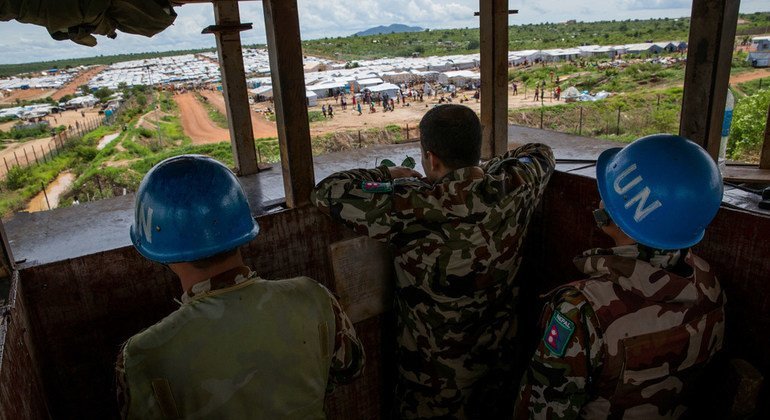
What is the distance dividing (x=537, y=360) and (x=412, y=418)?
47.7 inches

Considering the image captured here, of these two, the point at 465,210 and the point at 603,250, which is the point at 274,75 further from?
the point at 603,250

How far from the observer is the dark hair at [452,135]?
233 cm

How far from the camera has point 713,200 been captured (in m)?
1.72

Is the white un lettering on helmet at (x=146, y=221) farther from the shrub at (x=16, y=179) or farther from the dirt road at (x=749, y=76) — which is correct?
the dirt road at (x=749, y=76)

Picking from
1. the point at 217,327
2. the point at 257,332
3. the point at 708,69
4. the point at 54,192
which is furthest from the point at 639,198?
the point at 54,192

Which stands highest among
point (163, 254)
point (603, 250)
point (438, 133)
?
point (438, 133)

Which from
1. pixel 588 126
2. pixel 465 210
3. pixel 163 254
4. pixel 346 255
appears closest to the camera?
pixel 163 254

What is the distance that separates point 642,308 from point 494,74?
2.32m

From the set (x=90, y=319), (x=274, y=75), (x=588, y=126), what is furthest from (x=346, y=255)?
(x=588, y=126)

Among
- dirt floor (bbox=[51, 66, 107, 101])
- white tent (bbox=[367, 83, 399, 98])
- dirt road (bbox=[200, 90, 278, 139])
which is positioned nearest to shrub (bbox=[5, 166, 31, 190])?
dirt road (bbox=[200, 90, 278, 139])

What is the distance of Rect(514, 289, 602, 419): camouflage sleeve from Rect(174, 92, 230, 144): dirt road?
35414mm

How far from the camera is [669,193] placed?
1712 millimetres

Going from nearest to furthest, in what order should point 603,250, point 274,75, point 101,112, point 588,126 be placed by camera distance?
1. point 603,250
2. point 274,75
3. point 588,126
4. point 101,112

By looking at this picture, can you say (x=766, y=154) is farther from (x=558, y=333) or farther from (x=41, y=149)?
(x=41, y=149)
